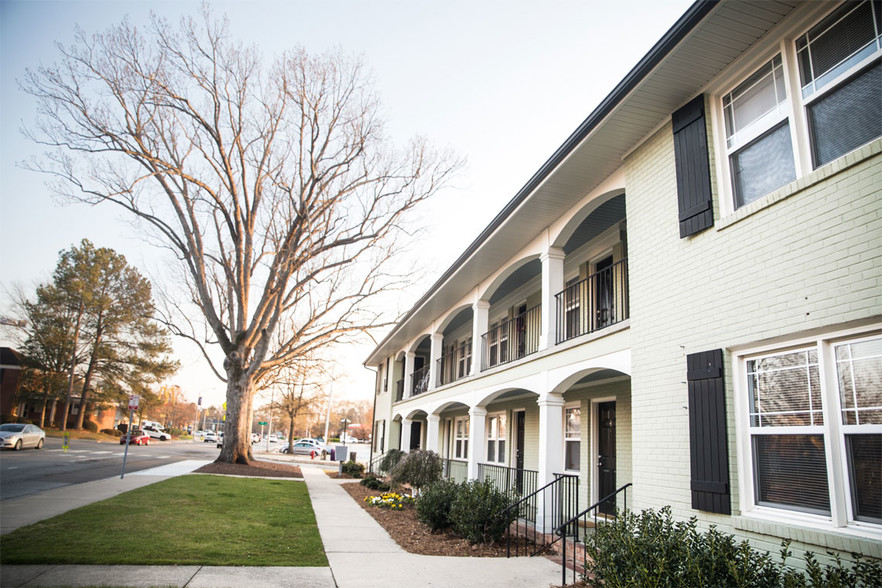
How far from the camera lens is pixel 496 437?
55.4 ft

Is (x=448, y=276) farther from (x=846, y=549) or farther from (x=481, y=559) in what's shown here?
(x=846, y=549)

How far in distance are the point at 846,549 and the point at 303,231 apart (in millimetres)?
21680

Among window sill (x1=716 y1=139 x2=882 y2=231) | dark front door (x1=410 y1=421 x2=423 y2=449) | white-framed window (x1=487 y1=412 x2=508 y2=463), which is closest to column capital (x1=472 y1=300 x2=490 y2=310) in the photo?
white-framed window (x1=487 y1=412 x2=508 y2=463)

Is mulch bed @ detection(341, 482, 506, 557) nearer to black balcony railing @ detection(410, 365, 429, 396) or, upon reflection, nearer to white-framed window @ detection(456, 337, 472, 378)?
white-framed window @ detection(456, 337, 472, 378)

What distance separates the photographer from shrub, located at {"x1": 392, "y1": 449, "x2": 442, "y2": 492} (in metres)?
14.3

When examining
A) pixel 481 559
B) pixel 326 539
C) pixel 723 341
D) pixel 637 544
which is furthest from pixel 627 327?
pixel 326 539

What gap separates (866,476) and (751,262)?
87.5 inches

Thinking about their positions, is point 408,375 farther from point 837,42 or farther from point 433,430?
point 837,42

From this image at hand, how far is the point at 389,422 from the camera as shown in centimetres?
2519

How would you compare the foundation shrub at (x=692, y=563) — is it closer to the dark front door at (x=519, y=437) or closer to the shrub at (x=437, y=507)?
the shrub at (x=437, y=507)

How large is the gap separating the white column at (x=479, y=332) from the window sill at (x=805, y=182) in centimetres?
860

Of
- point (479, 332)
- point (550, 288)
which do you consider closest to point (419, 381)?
point (479, 332)

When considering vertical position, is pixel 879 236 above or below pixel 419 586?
above

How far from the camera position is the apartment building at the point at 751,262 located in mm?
4590
